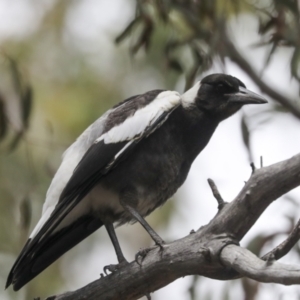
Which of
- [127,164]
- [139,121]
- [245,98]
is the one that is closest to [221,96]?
[245,98]

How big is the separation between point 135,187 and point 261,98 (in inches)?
25.2

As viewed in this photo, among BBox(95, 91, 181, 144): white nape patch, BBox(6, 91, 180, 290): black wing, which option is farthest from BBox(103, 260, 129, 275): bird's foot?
BBox(95, 91, 181, 144): white nape patch

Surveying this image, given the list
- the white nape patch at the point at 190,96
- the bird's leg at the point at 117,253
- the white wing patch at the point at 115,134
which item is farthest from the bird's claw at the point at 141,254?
the white nape patch at the point at 190,96

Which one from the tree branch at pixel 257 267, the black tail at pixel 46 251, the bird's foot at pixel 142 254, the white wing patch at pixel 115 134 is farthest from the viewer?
the white wing patch at pixel 115 134

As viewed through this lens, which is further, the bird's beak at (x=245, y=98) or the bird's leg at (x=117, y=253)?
the bird's beak at (x=245, y=98)

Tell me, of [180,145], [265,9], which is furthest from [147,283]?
[265,9]

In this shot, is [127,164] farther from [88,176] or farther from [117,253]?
[117,253]

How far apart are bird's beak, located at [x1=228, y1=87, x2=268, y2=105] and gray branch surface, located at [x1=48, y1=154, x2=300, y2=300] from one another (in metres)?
0.82

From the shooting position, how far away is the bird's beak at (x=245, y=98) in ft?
9.57

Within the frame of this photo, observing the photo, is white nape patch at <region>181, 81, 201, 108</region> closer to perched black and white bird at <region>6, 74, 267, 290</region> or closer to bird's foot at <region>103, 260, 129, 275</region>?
perched black and white bird at <region>6, 74, 267, 290</region>

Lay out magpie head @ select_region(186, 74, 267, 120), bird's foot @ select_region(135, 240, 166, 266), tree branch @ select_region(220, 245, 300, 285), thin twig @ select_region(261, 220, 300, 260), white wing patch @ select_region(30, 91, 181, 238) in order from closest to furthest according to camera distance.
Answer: tree branch @ select_region(220, 245, 300, 285) < thin twig @ select_region(261, 220, 300, 260) < bird's foot @ select_region(135, 240, 166, 266) < white wing patch @ select_region(30, 91, 181, 238) < magpie head @ select_region(186, 74, 267, 120)

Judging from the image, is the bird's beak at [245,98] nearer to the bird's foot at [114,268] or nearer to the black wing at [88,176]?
the black wing at [88,176]

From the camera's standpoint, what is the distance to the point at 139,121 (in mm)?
2863

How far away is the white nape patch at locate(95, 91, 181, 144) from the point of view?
284cm
